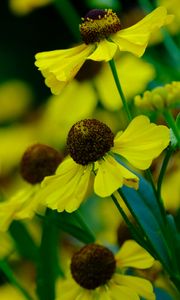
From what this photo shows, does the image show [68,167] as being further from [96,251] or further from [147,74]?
[147,74]

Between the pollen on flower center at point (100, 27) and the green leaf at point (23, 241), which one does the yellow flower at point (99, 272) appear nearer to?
the green leaf at point (23, 241)

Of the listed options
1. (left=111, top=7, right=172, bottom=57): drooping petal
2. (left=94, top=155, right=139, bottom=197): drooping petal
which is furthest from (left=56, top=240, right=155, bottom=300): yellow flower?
(left=111, top=7, right=172, bottom=57): drooping petal

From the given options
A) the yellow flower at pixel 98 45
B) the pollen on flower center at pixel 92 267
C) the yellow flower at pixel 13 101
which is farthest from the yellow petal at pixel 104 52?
the yellow flower at pixel 13 101

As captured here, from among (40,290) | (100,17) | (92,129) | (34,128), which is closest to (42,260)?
(40,290)

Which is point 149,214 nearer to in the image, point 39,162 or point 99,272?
point 99,272

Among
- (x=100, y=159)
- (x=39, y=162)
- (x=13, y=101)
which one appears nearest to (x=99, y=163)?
(x=100, y=159)
